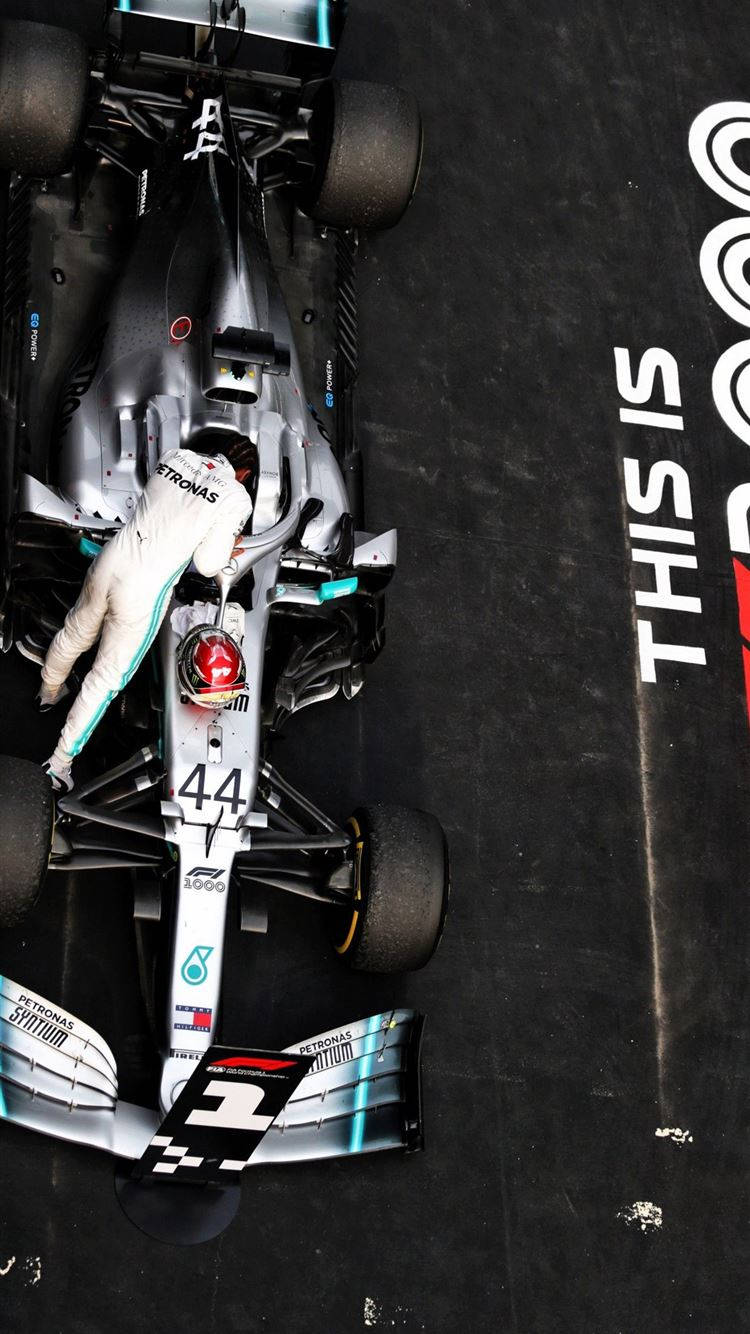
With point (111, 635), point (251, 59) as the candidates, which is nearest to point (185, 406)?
point (111, 635)

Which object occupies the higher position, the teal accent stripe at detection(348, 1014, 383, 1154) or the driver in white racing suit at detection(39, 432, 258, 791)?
the driver in white racing suit at detection(39, 432, 258, 791)

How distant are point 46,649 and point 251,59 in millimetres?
3646

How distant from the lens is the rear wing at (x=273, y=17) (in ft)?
29.4

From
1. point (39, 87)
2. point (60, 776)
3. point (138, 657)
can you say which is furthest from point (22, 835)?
point (39, 87)

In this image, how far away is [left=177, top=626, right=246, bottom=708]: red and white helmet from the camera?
7234mm

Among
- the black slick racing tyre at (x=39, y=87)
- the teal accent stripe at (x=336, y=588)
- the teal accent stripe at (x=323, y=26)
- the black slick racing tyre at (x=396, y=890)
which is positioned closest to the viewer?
the black slick racing tyre at (x=396, y=890)

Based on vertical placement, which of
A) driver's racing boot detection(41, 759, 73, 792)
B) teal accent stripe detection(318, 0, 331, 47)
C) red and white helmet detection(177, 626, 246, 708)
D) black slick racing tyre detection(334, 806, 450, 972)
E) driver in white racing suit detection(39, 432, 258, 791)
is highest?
teal accent stripe detection(318, 0, 331, 47)

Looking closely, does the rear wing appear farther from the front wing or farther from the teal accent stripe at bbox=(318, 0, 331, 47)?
the front wing

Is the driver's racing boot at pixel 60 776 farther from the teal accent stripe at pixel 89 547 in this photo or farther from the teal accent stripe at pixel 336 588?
the teal accent stripe at pixel 336 588

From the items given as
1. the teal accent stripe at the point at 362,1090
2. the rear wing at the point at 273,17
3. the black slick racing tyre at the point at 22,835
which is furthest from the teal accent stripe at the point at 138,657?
the rear wing at the point at 273,17

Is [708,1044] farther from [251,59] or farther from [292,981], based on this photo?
[251,59]

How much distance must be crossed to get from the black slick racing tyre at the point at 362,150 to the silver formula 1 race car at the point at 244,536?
0.05ft

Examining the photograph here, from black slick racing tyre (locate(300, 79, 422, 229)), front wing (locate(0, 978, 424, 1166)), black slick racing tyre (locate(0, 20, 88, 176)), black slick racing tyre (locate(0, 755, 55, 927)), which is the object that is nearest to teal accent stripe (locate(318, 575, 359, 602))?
black slick racing tyre (locate(0, 755, 55, 927))

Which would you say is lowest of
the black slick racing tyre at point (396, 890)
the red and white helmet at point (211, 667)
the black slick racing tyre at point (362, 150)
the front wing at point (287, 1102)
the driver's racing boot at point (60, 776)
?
the front wing at point (287, 1102)
